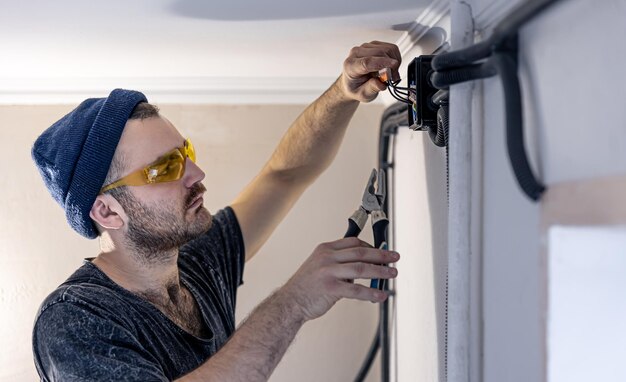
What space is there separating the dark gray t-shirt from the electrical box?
0.72 meters

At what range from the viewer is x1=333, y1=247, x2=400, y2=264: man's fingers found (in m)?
1.42

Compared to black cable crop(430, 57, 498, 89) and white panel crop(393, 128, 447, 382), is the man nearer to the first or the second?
white panel crop(393, 128, 447, 382)

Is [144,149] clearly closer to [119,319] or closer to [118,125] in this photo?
[118,125]

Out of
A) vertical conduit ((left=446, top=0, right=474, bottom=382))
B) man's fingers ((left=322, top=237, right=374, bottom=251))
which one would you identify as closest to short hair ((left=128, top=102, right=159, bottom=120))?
man's fingers ((left=322, top=237, right=374, bottom=251))

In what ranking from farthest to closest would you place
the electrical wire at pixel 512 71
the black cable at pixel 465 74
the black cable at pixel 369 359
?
1. the black cable at pixel 369 359
2. the black cable at pixel 465 74
3. the electrical wire at pixel 512 71

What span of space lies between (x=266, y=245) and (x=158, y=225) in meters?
1.05

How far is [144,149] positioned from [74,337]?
47cm

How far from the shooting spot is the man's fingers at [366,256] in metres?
1.42

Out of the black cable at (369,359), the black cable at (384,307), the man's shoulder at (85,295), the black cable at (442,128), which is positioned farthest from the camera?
the black cable at (369,359)

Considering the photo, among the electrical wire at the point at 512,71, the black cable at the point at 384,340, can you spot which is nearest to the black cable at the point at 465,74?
the electrical wire at the point at 512,71

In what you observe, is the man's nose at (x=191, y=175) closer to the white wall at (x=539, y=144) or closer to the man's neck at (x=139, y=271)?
the man's neck at (x=139, y=271)

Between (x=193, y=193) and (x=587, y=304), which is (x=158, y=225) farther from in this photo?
(x=587, y=304)

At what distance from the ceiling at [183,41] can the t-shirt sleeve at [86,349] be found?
67 cm

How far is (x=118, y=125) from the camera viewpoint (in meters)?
1.67
